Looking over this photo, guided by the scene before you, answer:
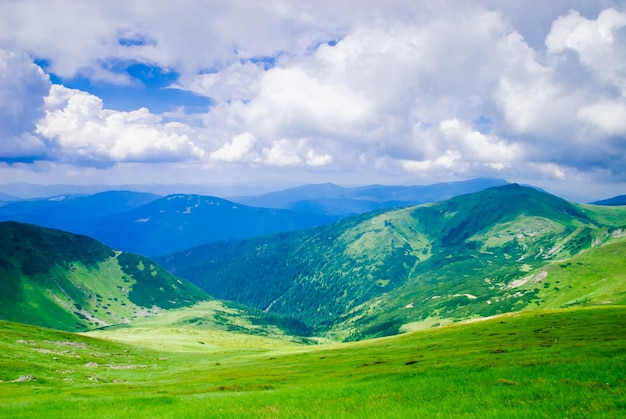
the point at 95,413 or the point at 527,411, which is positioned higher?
the point at 527,411

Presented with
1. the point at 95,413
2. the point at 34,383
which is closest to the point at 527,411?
the point at 95,413

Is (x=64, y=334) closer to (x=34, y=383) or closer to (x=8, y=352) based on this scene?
(x=8, y=352)

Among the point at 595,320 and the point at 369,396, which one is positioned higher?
the point at 369,396

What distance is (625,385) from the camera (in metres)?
17.6

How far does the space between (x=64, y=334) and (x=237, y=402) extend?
140 metres

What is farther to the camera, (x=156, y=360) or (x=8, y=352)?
(x=156, y=360)

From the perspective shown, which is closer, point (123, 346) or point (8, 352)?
point (8, 352)

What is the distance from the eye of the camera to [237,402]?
2366 cm

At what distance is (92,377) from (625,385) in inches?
3481

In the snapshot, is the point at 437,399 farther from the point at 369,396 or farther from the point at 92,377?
Answer: the point at 92,377

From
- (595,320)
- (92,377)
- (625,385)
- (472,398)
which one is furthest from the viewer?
(595,320)

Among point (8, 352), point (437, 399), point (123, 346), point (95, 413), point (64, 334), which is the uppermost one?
point (437, 399)

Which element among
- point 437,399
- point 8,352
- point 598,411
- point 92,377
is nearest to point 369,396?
point 437,399

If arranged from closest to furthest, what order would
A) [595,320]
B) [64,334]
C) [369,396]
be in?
1. [369,396]
2. [595,320]
3. [64,334]
